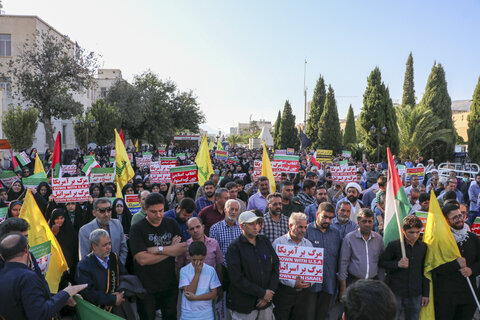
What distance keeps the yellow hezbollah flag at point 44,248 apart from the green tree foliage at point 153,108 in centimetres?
3746

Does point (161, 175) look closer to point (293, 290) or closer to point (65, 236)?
point (65, 236)

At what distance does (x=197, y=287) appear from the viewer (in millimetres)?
4406

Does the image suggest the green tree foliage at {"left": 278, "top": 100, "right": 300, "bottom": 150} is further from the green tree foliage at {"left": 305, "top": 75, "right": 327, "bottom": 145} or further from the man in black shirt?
the man in black shirt

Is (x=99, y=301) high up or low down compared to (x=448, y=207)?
down

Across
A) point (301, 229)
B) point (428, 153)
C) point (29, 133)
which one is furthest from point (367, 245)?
point (428, 153)

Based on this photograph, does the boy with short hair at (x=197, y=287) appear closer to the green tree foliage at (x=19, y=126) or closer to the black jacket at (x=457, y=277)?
the black jacket at (x=457, y=277)

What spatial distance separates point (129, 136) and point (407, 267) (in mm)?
45479

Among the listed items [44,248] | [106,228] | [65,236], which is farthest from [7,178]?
[44,248]

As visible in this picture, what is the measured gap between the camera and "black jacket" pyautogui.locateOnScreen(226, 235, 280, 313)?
4426mm

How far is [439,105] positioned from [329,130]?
12773 mm

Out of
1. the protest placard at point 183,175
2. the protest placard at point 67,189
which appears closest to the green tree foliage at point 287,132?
the protest placard at point 183,175

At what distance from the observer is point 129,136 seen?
47656mm

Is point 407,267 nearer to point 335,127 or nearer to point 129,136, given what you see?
point 335,127

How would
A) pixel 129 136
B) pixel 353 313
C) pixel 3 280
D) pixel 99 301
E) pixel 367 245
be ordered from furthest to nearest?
pixel 129 136
pixel 367 245
pixel 99 301
pixel 3 280
pixel 353 313
